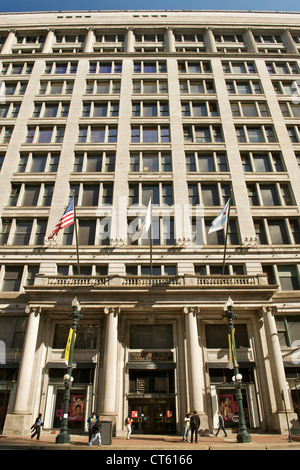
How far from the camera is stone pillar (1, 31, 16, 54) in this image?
46.6 metres

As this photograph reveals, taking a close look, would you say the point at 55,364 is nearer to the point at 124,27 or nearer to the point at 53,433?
the point at 53,433

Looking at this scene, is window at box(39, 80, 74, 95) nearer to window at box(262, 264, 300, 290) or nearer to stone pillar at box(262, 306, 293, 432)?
window at box(262, 264, 300, 290)

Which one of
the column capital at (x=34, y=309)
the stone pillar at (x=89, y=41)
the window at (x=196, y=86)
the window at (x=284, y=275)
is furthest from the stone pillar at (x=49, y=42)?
the window at (x=284, y=275)

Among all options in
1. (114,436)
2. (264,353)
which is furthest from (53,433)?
(264,353)

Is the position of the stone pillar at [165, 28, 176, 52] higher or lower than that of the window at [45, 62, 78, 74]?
higher

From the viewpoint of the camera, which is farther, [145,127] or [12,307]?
[145,127]

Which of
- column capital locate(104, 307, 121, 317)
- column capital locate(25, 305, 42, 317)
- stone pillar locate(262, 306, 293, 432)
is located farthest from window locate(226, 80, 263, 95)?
column capital locate(25, 305, 42, 317)

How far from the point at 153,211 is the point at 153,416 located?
17323mm

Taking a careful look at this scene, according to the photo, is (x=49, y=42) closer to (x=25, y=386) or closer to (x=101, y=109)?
(x=101, y=109)

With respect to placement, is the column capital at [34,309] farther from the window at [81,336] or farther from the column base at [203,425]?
the column base at [203,425]

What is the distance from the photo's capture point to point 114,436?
67.2ft

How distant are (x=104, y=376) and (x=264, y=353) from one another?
11686 mm

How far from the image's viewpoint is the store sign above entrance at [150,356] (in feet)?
78.5

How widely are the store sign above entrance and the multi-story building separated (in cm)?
8
